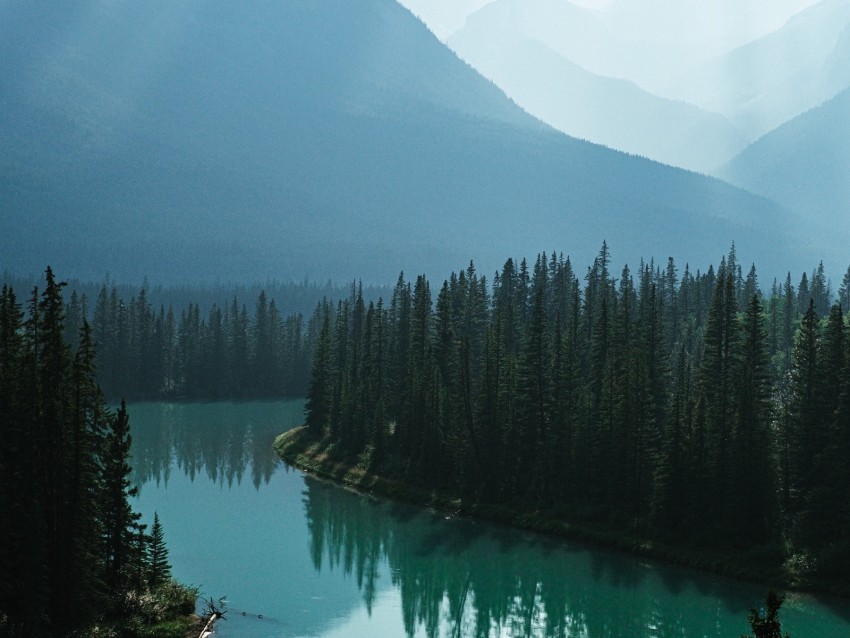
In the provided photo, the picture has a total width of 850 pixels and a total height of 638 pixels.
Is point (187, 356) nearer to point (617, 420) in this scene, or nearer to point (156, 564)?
point (617, 420)

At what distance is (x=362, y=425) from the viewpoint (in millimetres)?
100688

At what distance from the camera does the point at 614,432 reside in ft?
250

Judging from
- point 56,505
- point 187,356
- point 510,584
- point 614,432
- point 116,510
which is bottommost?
point 510,584

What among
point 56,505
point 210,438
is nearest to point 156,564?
point 56,505

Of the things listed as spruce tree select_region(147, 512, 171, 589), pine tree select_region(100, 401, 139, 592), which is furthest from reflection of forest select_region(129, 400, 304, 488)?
pine tree select_region(100, 401, 139, 592)

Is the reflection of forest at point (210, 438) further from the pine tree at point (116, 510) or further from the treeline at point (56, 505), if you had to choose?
the treeline at point (56, 505)

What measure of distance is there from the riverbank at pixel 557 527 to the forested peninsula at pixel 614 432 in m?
0.18

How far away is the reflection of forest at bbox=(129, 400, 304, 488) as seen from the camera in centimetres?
10550

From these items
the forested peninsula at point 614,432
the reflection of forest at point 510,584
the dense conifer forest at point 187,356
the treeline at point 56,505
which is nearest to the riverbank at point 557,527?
the forested peninsula at point 614,432

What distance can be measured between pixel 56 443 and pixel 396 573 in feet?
102

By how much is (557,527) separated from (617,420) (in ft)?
32.5

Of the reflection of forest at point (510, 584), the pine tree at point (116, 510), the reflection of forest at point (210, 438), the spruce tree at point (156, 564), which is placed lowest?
the reflection of forest at point (510, 584)

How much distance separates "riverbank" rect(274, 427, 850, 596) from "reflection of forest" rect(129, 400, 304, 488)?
20.0ft

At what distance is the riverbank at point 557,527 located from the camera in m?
61.9
